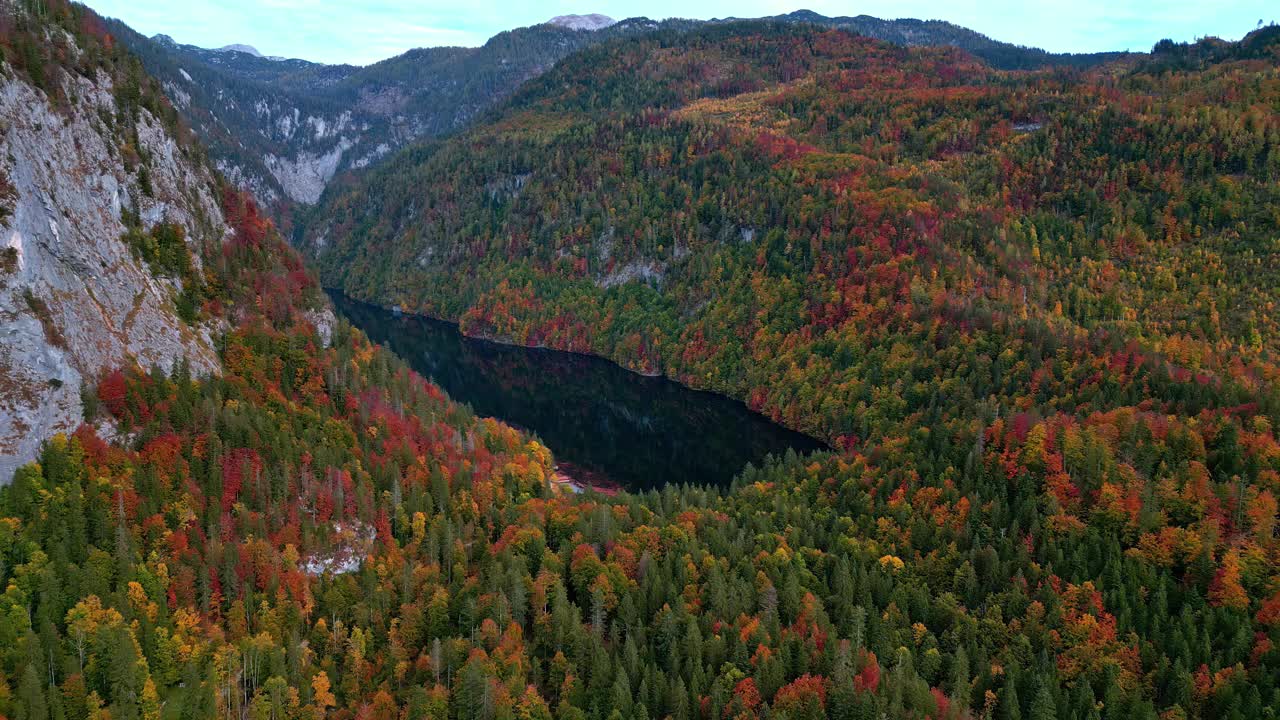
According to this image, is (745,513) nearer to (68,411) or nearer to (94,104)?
(68,411)

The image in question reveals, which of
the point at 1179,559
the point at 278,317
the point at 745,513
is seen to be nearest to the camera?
the point at 1179,559

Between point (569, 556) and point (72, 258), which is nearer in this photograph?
point (72, 258)

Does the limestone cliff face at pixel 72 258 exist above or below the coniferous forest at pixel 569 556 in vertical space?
above

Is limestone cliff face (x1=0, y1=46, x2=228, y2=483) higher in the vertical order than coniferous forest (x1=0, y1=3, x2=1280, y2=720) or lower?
higher

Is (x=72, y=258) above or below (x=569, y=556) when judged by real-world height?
above

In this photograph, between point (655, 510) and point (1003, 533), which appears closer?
point (1003, 533)

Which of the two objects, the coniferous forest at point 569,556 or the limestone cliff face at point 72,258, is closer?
the coniferous forest at point 569,556

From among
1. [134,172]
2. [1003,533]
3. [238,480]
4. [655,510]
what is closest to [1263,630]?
[1003,533]

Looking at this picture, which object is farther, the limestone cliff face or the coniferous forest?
the limestone cliff face
